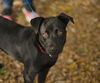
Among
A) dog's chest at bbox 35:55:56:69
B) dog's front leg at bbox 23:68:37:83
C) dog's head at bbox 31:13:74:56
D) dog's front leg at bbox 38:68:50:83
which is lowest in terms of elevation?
dog's front leg at bbox 38:68:50:83

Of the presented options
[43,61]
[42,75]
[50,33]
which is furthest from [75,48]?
[50,33]

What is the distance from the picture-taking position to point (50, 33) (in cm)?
328

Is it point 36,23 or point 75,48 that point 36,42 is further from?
point 75,48

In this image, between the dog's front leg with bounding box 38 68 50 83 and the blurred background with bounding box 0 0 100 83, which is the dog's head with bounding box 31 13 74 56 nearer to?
the dog's front leg with bounding box 38 68 50 83

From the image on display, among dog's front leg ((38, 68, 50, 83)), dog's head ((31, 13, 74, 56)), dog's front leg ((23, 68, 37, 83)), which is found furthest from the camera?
dog's front leg ((38, 68, 50, 83))

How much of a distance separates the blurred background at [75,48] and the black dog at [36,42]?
0.56m

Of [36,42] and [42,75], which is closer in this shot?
[36,42]

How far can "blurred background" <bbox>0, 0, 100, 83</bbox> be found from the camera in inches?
171

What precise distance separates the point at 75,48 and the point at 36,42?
1.64 m

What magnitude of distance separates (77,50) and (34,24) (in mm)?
1802

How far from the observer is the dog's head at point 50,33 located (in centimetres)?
326

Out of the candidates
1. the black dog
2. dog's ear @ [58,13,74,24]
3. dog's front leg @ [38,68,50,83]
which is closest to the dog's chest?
the black dog

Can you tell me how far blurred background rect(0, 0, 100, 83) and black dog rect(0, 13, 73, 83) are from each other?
56 cm

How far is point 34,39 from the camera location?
11.5ft
